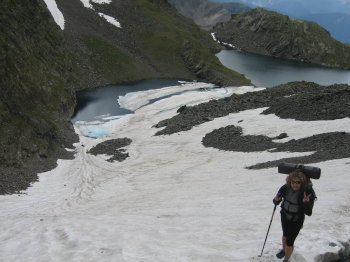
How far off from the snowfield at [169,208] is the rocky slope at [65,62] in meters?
4.33

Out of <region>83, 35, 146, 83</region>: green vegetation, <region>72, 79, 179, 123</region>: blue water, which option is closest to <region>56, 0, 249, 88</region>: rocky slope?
<region>83, 35, 146, 83</region>: green vegetation

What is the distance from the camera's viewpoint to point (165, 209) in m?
22.7

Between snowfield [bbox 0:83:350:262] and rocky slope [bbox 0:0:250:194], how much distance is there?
4326 millimetres

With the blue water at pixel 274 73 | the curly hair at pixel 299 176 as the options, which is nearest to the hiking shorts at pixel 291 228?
the curly hair at pixel 299 176

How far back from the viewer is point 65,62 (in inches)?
3861

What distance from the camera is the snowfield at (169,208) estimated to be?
48.4 feet

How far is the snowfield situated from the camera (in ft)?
48.4

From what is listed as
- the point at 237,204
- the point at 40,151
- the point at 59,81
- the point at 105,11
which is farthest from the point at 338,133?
the point at 105,11

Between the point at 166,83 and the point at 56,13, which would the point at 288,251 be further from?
the point at 56,13

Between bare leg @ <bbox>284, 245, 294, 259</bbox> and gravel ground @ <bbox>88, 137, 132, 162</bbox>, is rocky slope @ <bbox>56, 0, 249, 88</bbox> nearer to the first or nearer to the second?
gravel ground @ <bbox>88, 137, 132, 162</bbox>

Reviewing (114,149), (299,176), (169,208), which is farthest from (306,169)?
(114,149)

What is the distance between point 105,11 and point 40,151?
120843 millimetres

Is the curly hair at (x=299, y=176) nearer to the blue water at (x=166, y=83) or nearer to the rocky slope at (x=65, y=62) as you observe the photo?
the rocky slope at (x=65, y=62)

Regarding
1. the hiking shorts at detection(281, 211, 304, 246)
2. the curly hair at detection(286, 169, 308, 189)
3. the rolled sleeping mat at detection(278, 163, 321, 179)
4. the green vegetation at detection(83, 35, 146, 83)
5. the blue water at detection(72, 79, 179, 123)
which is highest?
the green vegetation at detection(83, 35, 146, 83)
